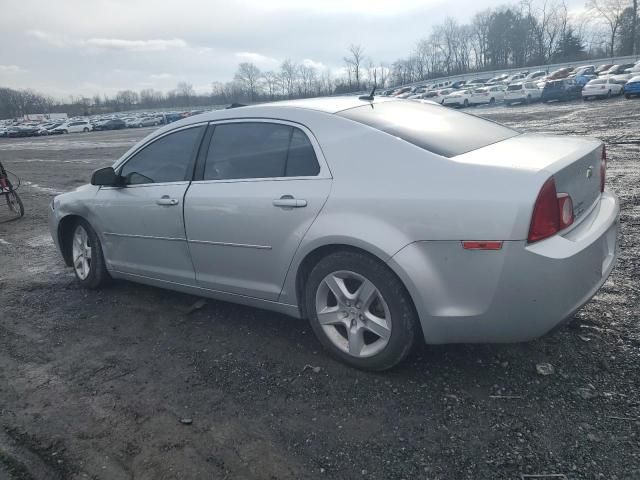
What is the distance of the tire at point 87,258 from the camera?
4.63 metres

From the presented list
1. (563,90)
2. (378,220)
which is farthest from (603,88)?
(378,220)

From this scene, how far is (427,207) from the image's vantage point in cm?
254

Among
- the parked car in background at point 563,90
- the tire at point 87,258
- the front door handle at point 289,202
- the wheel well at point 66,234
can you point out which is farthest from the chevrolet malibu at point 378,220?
the parked car in background at point 563,90

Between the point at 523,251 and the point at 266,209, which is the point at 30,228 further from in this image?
the point at 523,251

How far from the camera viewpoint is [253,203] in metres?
3.21

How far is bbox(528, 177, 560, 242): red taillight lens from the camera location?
7.66 ft

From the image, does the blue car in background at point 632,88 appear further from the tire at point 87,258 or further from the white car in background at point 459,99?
the tire at point 87,258

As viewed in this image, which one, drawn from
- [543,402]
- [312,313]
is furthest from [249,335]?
[543,402]

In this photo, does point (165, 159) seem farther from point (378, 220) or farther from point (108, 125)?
point (108, 125)

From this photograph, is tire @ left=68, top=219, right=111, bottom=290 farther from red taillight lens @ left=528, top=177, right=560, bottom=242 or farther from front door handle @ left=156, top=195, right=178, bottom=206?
red taillight lens @ left=528, top=177, right=560, bottom=242

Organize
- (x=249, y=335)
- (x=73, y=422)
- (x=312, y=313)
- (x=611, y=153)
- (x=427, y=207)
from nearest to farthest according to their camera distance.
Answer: (x=427, y=207) → (x=73, y=422) → (x=312, y=313) → (x=249, y=335) → (x=611, y=153)

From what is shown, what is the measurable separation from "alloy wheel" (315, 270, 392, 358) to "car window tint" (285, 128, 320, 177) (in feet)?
2.26

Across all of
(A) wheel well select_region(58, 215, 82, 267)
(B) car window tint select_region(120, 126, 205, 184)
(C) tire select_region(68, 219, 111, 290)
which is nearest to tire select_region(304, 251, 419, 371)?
(B) car window tint select_region(120, 126, 205, 184)

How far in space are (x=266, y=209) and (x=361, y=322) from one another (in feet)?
3.14
